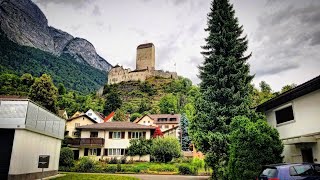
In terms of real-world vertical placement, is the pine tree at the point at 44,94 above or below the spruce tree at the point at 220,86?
above

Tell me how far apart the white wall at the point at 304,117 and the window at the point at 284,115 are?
1.18 ft

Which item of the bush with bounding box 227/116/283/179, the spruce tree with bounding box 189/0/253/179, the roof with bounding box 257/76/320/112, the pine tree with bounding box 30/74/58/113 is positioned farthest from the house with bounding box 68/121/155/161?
Result: the bush with bounding box 227/116/283/179

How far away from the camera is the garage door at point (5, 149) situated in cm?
1777

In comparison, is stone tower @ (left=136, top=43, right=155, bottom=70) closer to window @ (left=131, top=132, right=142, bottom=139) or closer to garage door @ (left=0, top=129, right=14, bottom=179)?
window @ (left=131, top=132, right=142, bottom=139)

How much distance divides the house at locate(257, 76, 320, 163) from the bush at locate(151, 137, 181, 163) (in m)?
22.3

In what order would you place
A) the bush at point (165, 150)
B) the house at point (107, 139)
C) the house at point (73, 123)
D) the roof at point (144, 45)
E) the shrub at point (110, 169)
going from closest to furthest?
the shrub at point (110, 169) → the bush at point (165, 150) → the house at point (107, 139) → the house at point (73, 123) → the roof at point (144, 45)

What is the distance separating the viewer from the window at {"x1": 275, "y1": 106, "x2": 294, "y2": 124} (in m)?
15.3

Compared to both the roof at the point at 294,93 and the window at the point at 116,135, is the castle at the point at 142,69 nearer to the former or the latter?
the window at the point at 116,135

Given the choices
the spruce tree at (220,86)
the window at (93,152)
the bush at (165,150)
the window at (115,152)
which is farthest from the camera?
the window at (93,152)

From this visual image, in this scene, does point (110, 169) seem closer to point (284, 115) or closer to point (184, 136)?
point (284, 115)

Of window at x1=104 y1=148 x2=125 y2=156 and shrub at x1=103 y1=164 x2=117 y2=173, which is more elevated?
window at x1=104 y1=148 x2=125 y2=156

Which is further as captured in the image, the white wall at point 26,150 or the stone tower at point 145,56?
the stone tower at point 145,56

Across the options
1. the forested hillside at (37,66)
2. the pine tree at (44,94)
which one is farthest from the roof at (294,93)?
the forested hillside at (37,66)

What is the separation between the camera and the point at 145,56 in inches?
5384
